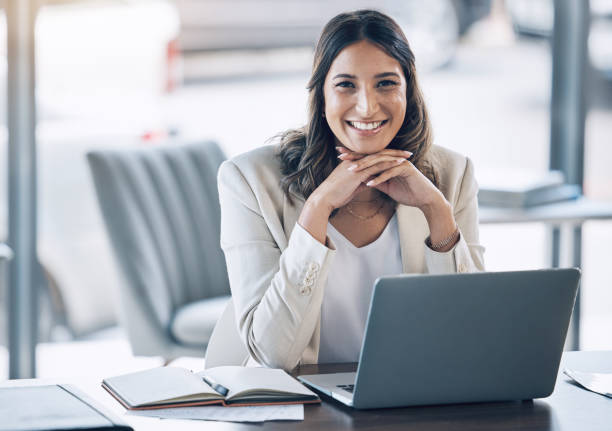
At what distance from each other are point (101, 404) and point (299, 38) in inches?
110

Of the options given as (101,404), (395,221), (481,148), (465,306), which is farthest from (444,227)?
(481,148)

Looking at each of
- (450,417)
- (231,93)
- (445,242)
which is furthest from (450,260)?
(231,93)

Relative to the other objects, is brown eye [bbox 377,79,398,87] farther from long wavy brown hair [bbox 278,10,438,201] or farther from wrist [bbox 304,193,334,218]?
wrist [bbox 304,193,334,218]

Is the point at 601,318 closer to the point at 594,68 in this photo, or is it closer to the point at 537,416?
the point at 594,68

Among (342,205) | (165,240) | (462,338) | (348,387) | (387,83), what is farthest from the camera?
(165,240)

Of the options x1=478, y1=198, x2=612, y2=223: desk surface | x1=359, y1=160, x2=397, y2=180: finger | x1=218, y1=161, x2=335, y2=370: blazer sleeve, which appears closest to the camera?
x1=218, y1=161, x2=335, y2=370: blazer sleeve

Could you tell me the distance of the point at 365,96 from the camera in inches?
74.4

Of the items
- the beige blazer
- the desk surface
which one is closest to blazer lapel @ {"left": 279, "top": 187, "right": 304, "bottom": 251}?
the beige blazer

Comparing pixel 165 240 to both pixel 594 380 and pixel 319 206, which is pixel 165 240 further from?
pixel 594 380

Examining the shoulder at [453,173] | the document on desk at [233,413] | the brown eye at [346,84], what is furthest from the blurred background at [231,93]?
the document on desk at [233,413]

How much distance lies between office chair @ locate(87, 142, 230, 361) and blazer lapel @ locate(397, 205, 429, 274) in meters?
1.02

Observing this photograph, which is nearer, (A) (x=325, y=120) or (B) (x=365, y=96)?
(B) (x=365, y=96)

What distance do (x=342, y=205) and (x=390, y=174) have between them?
11cm

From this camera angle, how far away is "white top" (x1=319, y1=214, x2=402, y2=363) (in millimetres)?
1906
